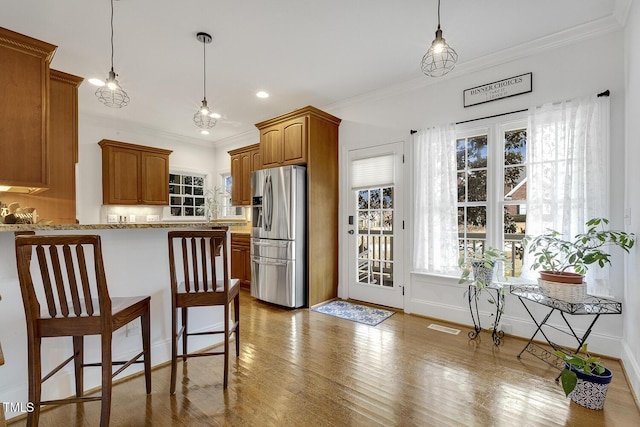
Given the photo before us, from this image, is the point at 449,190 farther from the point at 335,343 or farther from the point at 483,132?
the point at 335,343

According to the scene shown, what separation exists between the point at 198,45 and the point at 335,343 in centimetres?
318

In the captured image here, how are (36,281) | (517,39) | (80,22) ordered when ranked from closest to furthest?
(36,281) < (80,22) < (517,39)

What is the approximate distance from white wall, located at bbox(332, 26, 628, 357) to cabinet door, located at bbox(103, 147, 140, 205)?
11.6ft

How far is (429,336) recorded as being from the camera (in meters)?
2.96

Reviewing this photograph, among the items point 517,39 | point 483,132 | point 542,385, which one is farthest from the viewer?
point 483,132

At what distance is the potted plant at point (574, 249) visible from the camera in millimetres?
2206

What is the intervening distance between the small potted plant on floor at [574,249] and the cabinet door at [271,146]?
10.3 feet

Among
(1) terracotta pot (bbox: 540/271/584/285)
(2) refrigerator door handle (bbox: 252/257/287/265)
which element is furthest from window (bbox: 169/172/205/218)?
(1) terracotta pot (bbox: 540/271/584/285)

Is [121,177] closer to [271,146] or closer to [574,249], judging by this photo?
[271,146]

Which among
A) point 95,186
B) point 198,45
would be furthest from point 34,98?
point 95,186

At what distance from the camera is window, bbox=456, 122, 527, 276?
3.02 metres

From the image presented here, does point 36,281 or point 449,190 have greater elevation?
point 449,190

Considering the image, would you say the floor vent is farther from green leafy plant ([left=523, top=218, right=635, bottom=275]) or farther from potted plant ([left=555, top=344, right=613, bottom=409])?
potted plant ([left=555, top=344, right=613, bottom=409])

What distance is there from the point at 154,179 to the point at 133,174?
1.12 feet
